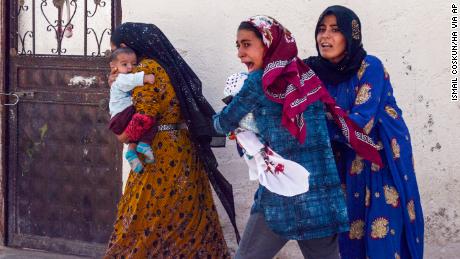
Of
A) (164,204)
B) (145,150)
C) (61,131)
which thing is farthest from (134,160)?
(61,131)

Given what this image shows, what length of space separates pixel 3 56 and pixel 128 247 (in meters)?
2.13

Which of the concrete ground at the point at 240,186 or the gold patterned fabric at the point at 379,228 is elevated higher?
the gold patterned fabric at the point at 379,228

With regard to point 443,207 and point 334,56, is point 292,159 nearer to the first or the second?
point 334,56

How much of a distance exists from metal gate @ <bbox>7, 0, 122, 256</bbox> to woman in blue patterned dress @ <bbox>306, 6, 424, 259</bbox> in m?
2.22

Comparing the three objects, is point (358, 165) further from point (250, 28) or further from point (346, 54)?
point (250, 28)

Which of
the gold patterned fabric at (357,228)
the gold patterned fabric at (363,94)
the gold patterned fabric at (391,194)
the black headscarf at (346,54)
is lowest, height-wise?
the gold patterned fabric at (357,228)

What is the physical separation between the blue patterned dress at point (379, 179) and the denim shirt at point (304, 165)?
0.33m

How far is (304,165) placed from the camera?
342cm

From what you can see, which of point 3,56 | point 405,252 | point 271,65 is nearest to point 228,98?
point 271,65

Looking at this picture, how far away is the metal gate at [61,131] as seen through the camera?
571cm

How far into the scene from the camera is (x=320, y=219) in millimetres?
→ 3404

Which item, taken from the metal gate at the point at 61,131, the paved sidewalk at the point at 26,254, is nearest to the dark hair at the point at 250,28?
the metal gate at the point at 61,131

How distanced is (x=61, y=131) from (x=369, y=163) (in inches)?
109

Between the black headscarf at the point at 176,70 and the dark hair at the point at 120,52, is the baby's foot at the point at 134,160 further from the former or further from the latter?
the dark hair at the point at 120,52
